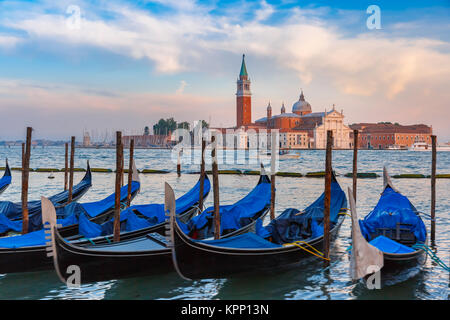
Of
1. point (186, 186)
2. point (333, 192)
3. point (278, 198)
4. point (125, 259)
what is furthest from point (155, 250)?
point (186, 186)

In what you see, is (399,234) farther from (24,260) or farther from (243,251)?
(24,260)

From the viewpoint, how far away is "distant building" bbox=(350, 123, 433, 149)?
65688 millimetres

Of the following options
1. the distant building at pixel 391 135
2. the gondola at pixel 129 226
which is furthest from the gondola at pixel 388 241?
the distant building at pixel 391 135

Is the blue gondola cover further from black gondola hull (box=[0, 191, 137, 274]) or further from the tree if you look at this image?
the tree

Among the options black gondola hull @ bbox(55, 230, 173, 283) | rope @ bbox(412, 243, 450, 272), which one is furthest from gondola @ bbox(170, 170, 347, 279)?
rope @ bbox(412, 243, 450, 272)

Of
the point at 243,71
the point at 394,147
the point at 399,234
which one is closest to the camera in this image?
the point at 399,234

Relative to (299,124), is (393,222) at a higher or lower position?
lower

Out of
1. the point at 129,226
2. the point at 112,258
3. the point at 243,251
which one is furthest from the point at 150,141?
the point at 243,251

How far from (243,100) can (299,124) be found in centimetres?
909

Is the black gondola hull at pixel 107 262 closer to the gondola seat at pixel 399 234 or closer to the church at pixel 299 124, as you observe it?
the gondola seat at pixel 399 234

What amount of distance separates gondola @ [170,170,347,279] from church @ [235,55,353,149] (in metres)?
59.2

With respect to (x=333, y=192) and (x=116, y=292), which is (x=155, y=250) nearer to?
(x=116, y=292)

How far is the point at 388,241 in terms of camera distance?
14.2ft
